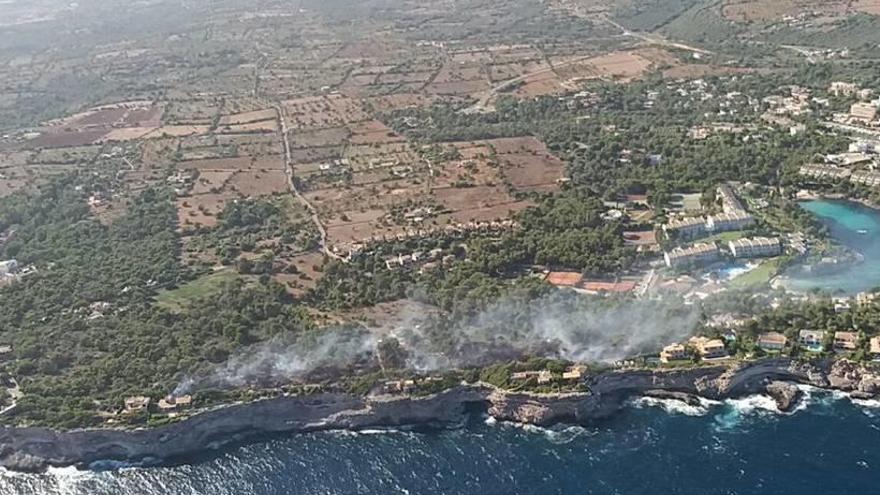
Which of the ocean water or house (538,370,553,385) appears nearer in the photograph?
the ocean water

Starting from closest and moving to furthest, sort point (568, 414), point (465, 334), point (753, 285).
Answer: point (568, 414), point (465, 334), point (753, 285)

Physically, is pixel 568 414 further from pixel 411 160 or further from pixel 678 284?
pixel 411 160


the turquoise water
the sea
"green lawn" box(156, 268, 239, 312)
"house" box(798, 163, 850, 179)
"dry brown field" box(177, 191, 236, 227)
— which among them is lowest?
"dry brown field" box(177, 191, 236, 227)

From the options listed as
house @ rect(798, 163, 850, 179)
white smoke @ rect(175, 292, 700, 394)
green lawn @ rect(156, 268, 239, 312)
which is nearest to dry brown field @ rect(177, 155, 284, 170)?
green lawn @ rect(156, 268, 239, 312)

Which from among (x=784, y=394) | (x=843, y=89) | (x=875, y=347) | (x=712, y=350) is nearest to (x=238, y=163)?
(x=712, y=350)

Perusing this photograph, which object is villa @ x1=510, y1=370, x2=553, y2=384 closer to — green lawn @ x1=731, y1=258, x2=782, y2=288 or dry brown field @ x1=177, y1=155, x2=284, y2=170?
green lawn @ x1=731, y1=258, x2=782, y2=288

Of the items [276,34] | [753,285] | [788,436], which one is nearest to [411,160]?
[753,285]

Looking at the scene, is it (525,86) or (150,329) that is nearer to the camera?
(150,329)
